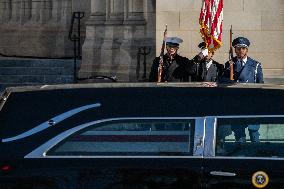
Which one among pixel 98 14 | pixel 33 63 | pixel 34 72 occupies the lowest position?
pixel 34 72

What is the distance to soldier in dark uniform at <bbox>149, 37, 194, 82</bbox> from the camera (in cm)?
1065

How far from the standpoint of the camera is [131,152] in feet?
20.5

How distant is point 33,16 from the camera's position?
77.5 ft

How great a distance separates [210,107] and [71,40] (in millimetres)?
14402

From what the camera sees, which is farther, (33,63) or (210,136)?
(33,63)

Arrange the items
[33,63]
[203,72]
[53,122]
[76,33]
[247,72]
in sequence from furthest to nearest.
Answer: [76,33]
[33,63]
[203,72]
[247,72]
[53,122]

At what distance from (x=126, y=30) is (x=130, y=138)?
39.6 feet

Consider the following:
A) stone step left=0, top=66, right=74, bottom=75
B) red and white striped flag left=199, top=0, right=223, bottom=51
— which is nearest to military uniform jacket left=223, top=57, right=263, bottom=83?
red and white striped flag left=199, top=0, right=223, bottom=51

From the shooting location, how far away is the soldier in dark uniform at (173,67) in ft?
34.9

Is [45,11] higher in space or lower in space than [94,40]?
higher

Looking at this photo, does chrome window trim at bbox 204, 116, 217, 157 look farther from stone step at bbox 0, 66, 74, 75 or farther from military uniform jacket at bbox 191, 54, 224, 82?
stone step at bbox 0, 66, 74, 75

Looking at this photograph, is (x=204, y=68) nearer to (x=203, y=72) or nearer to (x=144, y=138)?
(x=203, y=72)

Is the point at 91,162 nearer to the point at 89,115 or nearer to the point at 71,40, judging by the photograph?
the point at 89,115

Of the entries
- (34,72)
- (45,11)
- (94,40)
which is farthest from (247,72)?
(45,11)
